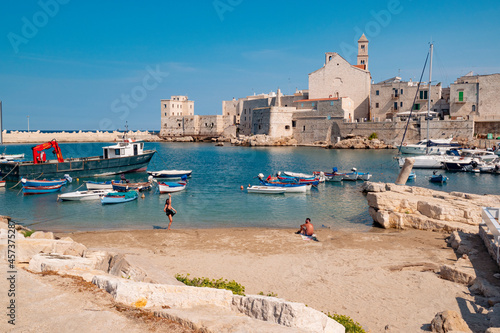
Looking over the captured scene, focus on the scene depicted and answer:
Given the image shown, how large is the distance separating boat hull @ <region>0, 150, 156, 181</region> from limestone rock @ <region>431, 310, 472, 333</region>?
27159 mm

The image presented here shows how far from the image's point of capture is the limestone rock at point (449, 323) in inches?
208

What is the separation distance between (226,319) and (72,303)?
1.86m

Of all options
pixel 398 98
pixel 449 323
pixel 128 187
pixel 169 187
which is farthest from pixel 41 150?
pixel 398 98

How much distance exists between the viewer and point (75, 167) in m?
28.0

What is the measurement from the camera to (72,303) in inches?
175

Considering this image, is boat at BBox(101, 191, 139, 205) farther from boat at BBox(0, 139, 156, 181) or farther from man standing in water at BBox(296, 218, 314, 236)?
man standing in water at BBox(296, 218, 314, 236)

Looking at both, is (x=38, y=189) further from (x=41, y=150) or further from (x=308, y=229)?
(x=308, y=229)

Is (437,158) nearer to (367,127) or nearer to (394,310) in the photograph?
(367,127)

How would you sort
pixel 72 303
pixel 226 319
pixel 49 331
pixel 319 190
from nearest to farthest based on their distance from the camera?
1. pixel 49 331
2. pixel 226 319
3. pixel 72 303
4. pixel 319 190

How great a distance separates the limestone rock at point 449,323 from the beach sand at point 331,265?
0.31 m

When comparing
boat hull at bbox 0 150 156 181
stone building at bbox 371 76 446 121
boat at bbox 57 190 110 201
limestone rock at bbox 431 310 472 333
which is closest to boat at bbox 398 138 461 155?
stone building at bbox 371 76 446 121

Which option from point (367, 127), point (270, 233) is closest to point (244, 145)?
point (367, 127)

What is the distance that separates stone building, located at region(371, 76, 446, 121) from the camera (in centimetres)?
5366

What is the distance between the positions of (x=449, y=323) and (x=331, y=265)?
382 centimetres
